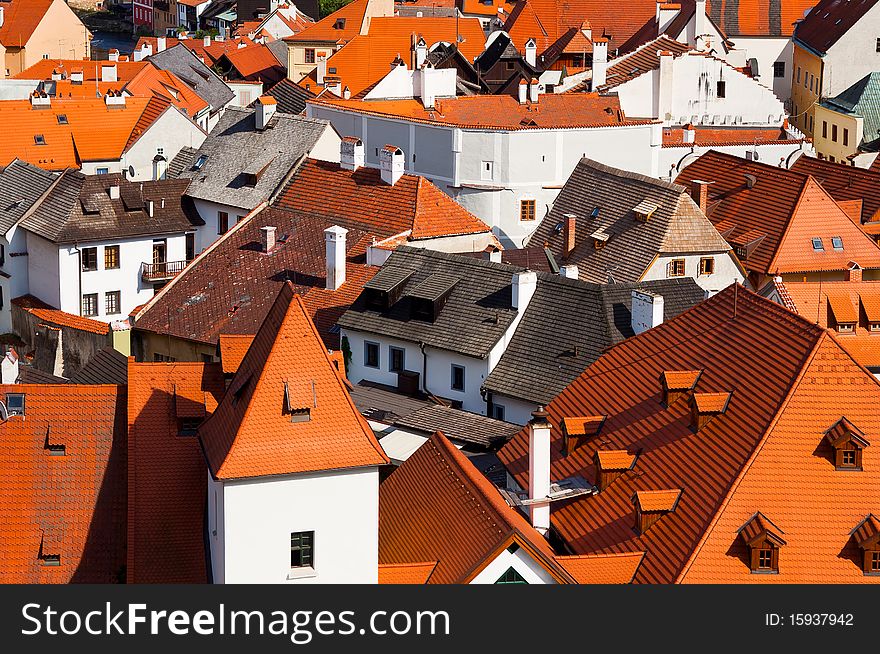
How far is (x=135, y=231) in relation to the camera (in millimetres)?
74562

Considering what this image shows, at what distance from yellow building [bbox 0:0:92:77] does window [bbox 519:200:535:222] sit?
67297mm

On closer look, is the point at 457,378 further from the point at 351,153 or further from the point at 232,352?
the point at 351,153

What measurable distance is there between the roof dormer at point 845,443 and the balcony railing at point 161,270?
130 feet

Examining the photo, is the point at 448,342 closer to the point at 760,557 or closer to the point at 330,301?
the point at 330,301

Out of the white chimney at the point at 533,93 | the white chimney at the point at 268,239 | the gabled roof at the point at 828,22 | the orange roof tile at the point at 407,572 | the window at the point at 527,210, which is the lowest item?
the orange roof tile at the point at 407,572

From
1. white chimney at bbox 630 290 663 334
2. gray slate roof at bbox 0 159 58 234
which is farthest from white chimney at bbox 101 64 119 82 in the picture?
white chimney at bbox 630 290 663 334

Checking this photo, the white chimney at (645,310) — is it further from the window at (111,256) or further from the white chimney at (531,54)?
the white chimney at (531,54)

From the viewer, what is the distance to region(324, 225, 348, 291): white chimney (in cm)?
6269

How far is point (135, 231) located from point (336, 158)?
9.21 meters

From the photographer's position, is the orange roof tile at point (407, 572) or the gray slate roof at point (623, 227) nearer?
the orange roof tile at point (407, 572)

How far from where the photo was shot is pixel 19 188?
3046 inches

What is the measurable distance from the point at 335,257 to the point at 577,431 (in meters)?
19.8

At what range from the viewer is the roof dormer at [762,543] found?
38.7 meters

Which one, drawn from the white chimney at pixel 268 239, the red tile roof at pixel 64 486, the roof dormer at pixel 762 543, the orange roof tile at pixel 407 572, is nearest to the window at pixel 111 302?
the white chimney at pixel 268 239
